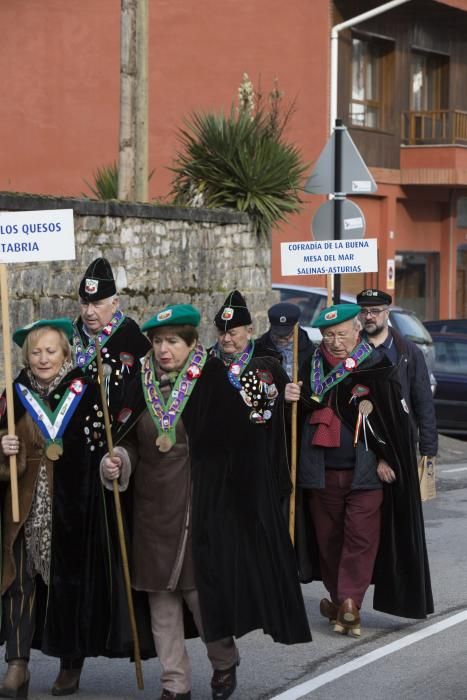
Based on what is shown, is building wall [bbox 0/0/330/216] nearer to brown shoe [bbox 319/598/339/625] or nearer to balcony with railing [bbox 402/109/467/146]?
balcony with railing [bbox 402/109/467/146]

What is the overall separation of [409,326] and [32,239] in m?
12.1

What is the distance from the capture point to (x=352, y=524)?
8531 mm

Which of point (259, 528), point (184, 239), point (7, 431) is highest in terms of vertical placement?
point (184, 239)

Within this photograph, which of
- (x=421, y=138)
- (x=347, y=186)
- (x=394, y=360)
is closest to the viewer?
(x=394, y=360)

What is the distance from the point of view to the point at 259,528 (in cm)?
686

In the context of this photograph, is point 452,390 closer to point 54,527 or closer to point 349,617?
point 349,617

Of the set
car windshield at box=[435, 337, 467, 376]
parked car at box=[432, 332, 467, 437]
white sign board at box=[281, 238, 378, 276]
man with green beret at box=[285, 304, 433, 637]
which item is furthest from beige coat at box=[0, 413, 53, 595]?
car windshield at box=[435, 337, 467, 376]

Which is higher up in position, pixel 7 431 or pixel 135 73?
pixel 135 73

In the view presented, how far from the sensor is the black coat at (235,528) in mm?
6637

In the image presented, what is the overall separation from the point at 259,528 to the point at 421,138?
25.5m

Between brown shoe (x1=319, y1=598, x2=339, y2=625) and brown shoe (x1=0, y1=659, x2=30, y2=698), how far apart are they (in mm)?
2428

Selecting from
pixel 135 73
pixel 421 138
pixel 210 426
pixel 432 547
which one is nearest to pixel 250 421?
pixel 210 426

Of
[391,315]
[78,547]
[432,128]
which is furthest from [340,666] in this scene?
[432,128]

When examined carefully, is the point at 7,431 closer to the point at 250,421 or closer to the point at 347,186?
the point at 250,421
